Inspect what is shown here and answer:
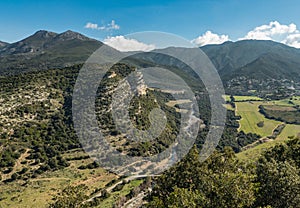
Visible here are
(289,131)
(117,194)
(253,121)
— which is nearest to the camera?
(117,194)

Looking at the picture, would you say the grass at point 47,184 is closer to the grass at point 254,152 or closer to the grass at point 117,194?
the grass at point 117,194

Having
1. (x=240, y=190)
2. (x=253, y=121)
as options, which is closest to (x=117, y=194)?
(x=240, y=190)

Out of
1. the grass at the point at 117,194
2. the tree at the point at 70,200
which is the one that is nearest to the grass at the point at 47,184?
the grass at the point at 117,194

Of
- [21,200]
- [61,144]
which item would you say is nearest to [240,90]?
[61,144]

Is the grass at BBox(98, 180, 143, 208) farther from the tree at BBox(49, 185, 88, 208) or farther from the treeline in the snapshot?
the tree at BBox(49, 185, 88, 208)

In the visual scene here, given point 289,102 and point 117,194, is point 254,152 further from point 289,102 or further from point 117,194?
point 289,102

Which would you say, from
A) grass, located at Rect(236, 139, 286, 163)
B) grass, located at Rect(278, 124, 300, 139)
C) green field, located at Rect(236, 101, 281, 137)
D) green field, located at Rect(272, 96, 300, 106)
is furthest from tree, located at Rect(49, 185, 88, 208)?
green field, located at Rect(272, 96, 300, 106)

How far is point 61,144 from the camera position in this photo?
58.9m

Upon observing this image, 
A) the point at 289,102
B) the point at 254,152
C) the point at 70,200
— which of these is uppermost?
the point at 70,200

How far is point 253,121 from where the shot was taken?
107500mm

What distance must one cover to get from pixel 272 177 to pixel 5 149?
47333 millimetres

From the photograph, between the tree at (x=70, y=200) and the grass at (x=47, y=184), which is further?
the grass at (x=47, y=184)

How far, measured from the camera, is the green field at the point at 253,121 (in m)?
97.2

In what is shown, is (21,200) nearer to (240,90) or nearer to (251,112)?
(251,112)
